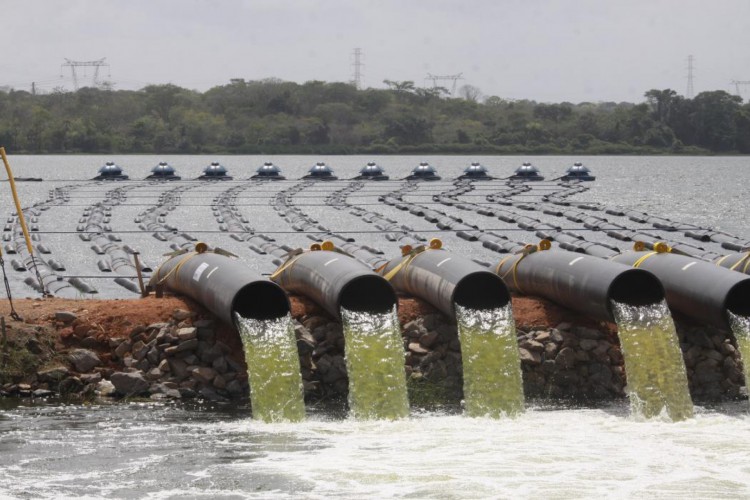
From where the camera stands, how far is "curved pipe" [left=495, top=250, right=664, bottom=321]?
23.6m

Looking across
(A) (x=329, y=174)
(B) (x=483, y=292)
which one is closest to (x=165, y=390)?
(B) (x=483, y=292)

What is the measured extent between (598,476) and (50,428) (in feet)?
29.0

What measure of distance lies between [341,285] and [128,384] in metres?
4.25

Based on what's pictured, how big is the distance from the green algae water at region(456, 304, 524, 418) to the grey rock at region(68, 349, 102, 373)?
6.80 metres

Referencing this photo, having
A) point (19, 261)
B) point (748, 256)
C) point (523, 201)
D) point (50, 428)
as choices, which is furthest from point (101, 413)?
point (523, 201)

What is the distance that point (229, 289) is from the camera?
22891 millimetres

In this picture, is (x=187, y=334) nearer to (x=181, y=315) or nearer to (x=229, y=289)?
(x=181, y=315)

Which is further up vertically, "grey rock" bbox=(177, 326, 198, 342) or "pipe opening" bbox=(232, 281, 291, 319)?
"pipe opening" bbox=(232, 281, 291, 319)

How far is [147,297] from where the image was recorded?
87.1 ft

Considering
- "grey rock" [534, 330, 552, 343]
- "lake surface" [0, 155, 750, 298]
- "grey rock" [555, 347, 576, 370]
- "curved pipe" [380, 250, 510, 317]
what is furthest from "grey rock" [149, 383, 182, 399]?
"lake surface" [0, 155, 750, 298]

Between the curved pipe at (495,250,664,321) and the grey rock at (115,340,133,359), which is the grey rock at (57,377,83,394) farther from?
the curved pipe at (495,250,664,321)

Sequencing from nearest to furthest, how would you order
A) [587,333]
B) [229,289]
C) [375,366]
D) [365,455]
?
[365,455] < [375,366] < [229,289] < [587,333]

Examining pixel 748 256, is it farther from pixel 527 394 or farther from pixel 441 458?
pixel 441 458

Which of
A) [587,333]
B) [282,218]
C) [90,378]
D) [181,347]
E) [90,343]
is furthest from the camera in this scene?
[282,218]
